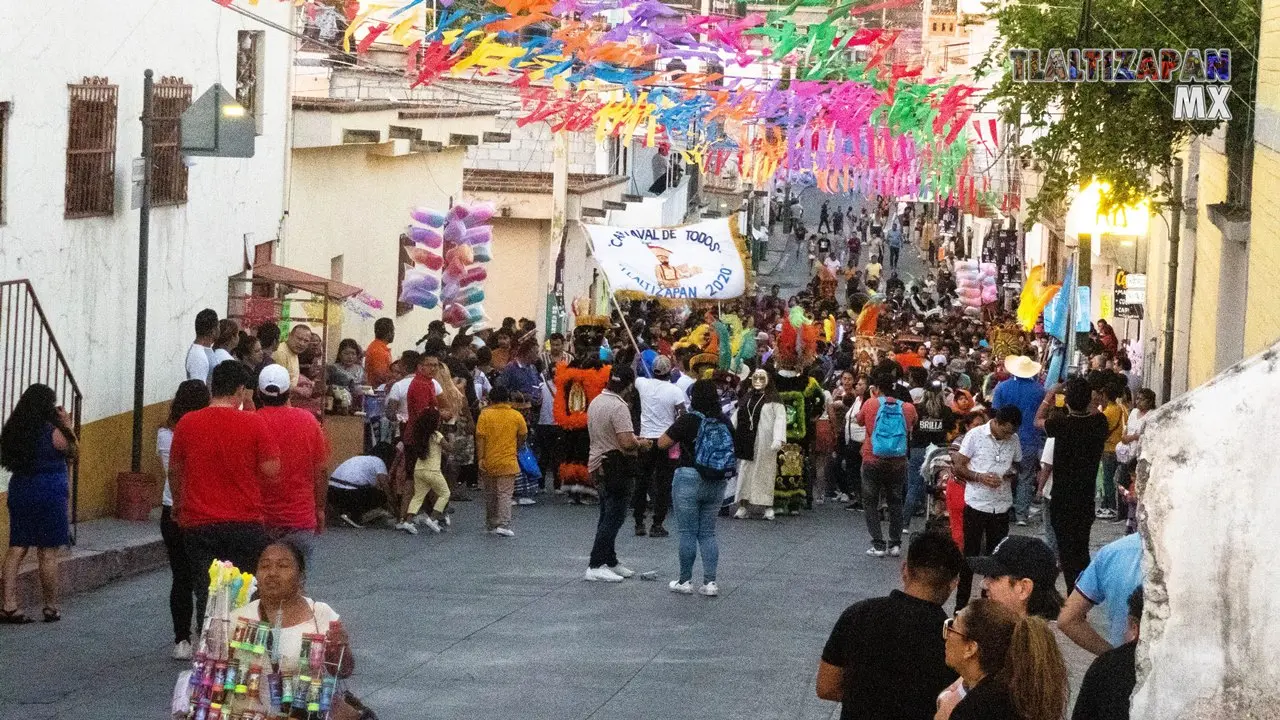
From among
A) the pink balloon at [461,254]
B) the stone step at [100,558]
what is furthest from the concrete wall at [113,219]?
the pink balloon at [461,254]

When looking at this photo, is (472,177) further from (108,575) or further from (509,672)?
(509,672)

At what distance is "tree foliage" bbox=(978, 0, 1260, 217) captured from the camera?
18.2 meters

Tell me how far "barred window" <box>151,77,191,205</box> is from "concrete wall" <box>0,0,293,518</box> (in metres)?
0.13

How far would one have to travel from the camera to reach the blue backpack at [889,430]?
16.2 m

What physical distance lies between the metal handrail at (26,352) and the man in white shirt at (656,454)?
444 centimetres

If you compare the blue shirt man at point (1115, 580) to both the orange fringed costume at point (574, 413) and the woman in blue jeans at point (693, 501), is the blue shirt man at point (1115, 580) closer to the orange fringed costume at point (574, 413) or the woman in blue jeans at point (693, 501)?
the woman in blue jeans at point (693, 501)

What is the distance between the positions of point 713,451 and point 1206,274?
10.7 meters

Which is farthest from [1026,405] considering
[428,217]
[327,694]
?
[327,694]

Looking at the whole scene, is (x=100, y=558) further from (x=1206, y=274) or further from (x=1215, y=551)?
(x=1206, y=274)

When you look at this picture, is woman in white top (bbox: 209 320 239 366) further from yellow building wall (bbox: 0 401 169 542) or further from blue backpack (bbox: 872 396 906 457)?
blue backpack (bbox: 872 396 906 457)

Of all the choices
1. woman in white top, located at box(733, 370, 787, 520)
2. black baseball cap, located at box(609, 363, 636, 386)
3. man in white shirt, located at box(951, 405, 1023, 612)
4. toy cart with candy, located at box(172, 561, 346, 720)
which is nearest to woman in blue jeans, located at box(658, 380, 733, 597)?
black baseball cap, located at box(609, 363, 636, 386)

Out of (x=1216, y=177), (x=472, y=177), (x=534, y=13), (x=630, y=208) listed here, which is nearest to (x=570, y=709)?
(x=534, y=13)

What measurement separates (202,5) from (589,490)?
5.98 metres

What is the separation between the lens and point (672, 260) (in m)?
25.0
